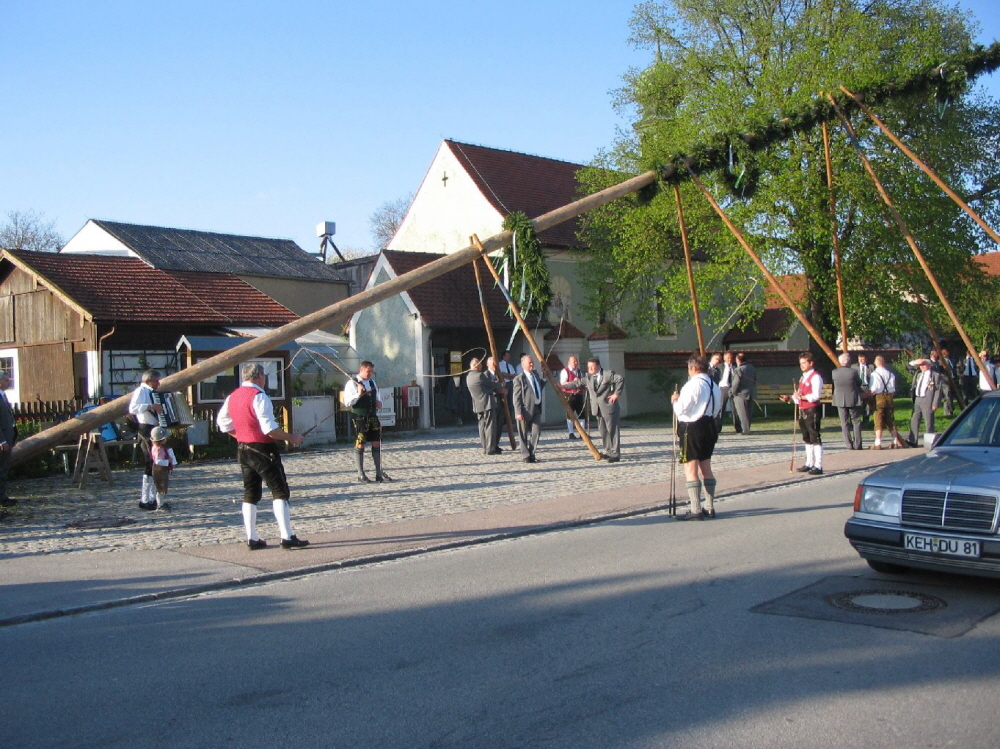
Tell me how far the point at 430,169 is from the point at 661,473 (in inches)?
956

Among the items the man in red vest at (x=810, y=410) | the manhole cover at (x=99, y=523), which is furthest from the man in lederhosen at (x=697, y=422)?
the manhole cover at (x=99, y=523)

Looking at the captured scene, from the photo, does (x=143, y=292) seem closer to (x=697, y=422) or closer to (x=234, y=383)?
(x=234, y=383)

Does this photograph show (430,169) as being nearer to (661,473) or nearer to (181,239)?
(181,239)

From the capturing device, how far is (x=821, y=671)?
5.18 meters

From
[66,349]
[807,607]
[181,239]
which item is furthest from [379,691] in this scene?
[181,239]

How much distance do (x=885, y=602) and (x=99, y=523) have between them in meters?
8.74

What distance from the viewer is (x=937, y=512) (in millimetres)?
6621

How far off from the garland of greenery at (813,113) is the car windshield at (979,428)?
8336 mm

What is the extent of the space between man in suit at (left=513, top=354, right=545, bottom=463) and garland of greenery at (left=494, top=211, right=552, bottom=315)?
231 centimetres

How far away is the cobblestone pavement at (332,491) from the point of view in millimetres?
10734

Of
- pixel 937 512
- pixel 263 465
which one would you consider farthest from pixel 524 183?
pixel 937 512

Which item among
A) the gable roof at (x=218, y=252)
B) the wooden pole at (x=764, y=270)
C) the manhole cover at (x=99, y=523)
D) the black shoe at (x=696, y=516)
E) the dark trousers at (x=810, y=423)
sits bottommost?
the black shoe at (x=696, y=516)

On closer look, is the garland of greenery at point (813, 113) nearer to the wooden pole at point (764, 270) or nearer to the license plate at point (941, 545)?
the wooden pole at point (764, 270)

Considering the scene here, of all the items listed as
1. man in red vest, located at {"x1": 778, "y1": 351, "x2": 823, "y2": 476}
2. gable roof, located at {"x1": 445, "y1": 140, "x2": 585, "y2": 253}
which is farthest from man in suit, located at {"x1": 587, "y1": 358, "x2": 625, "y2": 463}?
gable roof, located at {"x1": 445, "y1": 140, "x2": 585, "y2": 253}
